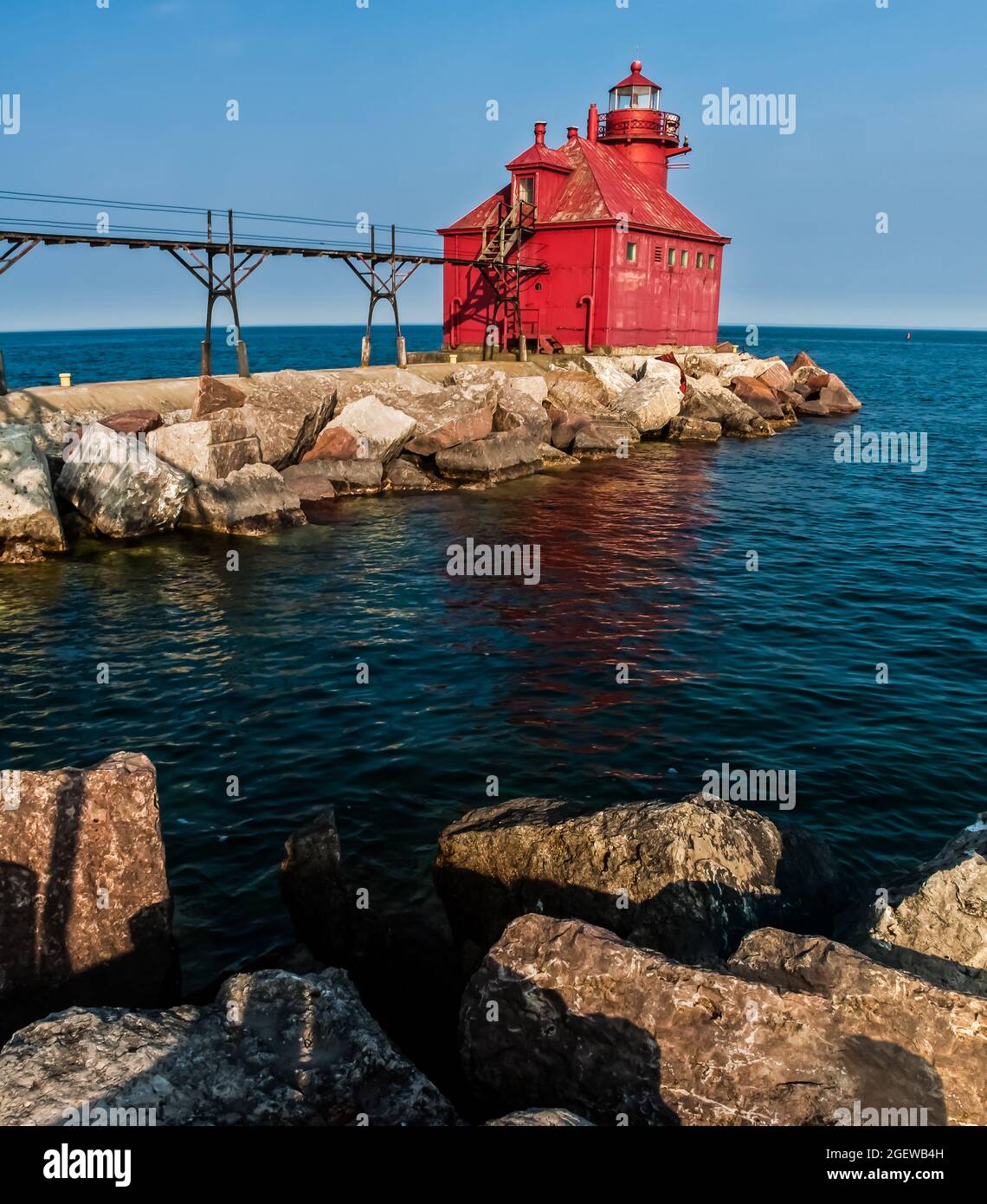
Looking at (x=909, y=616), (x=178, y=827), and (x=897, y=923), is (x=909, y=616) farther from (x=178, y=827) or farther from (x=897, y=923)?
(x=178, y=827)

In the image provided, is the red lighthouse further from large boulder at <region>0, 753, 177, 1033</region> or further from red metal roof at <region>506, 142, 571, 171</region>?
large boulder at <region>0, 753, 177, 1033</region>

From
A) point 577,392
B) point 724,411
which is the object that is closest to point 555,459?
point 577,392

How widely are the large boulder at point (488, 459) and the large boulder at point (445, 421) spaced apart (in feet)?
1.04

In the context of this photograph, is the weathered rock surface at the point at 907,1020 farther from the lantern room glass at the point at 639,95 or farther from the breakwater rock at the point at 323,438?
the lantern room glass at the point at 639,95

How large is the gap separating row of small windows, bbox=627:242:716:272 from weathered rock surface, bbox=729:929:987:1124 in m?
39.5

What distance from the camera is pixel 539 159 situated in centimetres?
4050

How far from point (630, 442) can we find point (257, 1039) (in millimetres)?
30948

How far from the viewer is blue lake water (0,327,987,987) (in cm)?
977

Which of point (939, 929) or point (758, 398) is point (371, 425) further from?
point (758, 398)

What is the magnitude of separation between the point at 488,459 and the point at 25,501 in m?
12.6

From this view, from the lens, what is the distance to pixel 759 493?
27.3m

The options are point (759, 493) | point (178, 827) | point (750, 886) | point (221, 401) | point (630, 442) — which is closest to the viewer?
point (750, 886)

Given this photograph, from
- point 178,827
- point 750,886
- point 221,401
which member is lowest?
point 178,827
